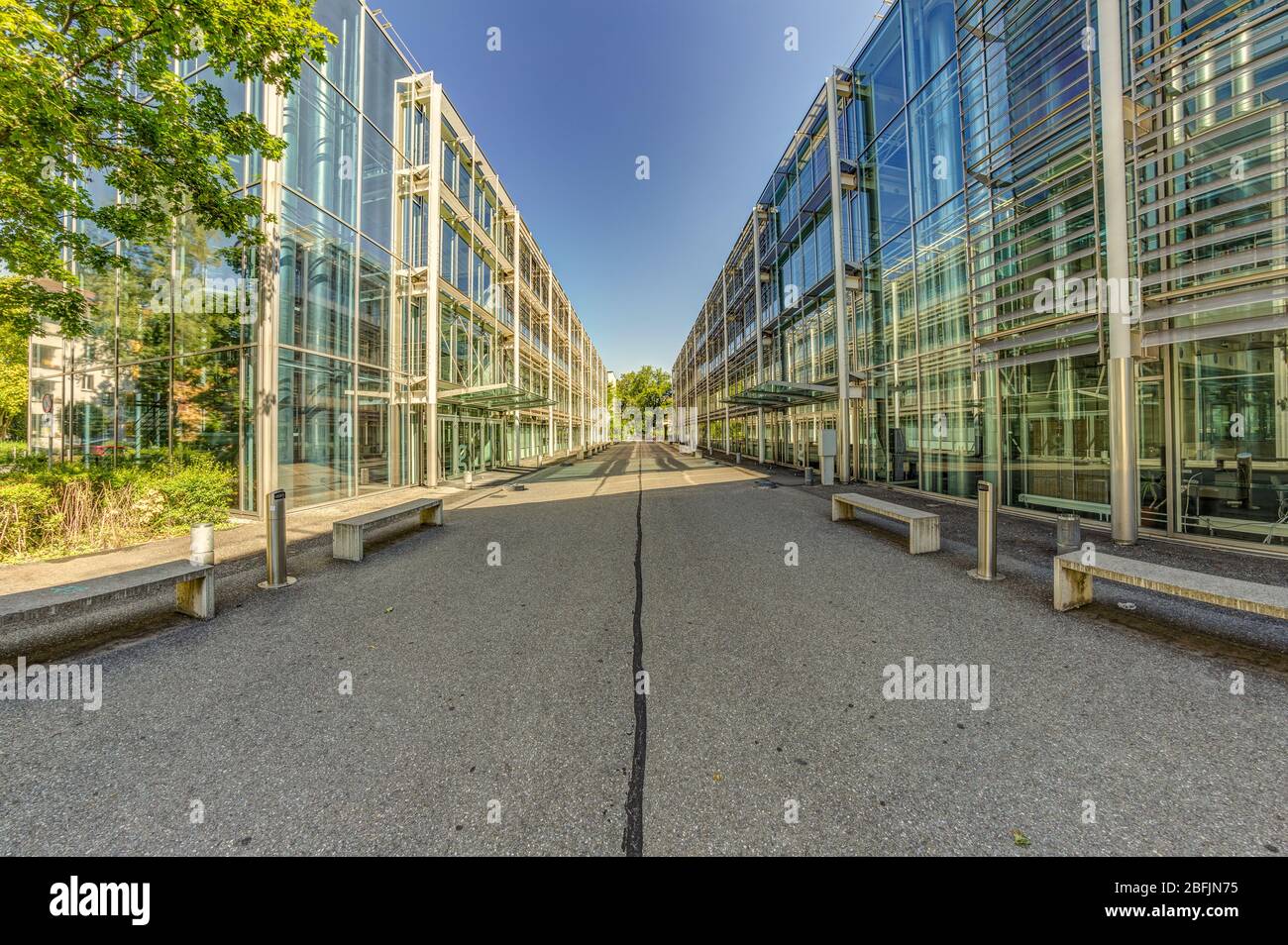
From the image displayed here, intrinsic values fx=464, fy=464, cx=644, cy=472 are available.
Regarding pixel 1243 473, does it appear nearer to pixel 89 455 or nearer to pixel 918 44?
pixel 918 44

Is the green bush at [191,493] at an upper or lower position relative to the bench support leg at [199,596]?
upper

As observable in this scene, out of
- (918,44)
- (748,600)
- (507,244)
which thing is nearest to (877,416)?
(918,44)

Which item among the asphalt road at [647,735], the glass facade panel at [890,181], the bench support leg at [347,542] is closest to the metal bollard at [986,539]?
the asphalt road at [647,735]

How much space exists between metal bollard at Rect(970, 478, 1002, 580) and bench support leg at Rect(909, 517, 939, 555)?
107 centimetres

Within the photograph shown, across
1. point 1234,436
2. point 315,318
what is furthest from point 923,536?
point 315,318

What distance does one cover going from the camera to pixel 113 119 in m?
6.22

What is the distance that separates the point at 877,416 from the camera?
1549cm

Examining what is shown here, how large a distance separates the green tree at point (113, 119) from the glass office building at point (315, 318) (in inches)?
40.0

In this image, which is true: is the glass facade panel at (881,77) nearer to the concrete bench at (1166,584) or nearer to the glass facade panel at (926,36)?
the glass facade panel at (926,36)

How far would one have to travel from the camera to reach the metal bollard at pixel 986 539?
224 inches

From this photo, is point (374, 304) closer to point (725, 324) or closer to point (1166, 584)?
point (1166, 584)

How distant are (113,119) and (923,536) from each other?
41.7 feet

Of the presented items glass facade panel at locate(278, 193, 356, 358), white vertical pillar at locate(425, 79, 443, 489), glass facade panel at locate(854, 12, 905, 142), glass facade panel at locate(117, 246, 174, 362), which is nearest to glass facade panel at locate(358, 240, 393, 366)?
glass facade panel at locate(278, 193, 356, 358)

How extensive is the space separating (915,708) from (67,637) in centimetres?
721
